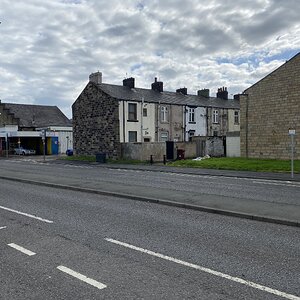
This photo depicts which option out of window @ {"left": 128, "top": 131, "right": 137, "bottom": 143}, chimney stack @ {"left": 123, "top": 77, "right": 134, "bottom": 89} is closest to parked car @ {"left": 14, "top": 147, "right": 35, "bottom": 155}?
chimney stack @ {"left": 123, "top": 77, "right": 134, "bottom": 89}

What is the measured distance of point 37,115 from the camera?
6300 centimetres

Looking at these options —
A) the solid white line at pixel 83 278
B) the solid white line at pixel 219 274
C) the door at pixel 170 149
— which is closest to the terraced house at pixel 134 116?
the door at pixel 170 149

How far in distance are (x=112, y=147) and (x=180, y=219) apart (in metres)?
28.3

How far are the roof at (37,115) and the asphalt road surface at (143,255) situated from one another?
174 feet

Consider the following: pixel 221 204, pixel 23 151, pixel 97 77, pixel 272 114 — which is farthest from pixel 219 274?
pixel 23 151

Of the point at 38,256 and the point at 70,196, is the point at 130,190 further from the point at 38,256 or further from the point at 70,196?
the point at 38,256

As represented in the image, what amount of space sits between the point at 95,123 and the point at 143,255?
34.2 m

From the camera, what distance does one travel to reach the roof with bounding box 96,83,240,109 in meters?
38.2

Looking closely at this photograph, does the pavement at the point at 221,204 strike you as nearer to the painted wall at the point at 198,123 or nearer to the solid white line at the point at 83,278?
the solid white line at the point at 83,278

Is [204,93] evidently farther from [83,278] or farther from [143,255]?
[83,278]

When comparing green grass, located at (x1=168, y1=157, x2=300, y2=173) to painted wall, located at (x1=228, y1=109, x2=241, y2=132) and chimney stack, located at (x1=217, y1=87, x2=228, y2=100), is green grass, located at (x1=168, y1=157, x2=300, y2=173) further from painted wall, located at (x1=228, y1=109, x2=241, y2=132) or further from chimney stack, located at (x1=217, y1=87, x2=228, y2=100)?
chimney stack, located at (x1=217, y1=87, x2=228, y2=100)

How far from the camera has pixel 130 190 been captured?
525 inches

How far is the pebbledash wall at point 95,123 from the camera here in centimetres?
3654

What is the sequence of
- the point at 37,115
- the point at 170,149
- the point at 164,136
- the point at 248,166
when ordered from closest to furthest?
1. the point at 248,166
2. the point at 170,149
3. the point at 164,136
4. the point at 37,115
